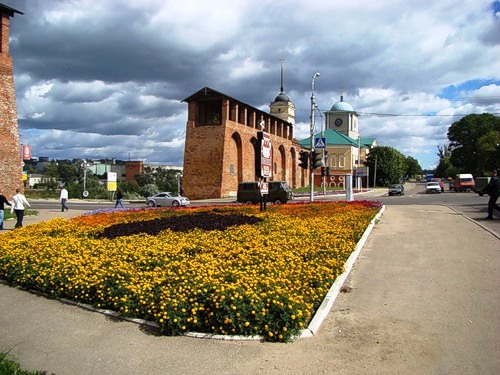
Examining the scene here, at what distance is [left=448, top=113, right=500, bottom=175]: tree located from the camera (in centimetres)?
7929

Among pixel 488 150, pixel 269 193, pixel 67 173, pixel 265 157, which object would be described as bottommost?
pixel 269 193

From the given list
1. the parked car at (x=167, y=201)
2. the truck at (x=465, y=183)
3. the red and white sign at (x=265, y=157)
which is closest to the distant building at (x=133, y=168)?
the parked car at (x=167, y=201)

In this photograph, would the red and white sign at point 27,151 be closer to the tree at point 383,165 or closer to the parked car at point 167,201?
the parked car at point 167,201

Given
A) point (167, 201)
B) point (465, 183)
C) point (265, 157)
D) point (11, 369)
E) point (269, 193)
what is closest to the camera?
point (11, 369)

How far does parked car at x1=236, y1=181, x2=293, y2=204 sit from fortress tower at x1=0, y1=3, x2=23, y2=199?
14561 millimetres

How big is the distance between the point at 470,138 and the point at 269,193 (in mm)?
68589

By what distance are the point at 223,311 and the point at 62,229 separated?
8.16m

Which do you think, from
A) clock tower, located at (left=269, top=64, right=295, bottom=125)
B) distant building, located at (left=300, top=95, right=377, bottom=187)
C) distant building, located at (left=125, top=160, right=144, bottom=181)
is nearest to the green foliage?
distant building, located at (left=300, top=95, right=377, bottom=187)

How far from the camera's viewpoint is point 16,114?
26.1m

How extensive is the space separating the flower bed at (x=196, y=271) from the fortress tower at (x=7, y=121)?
643 inches

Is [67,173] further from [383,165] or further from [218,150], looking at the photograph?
[383,165]

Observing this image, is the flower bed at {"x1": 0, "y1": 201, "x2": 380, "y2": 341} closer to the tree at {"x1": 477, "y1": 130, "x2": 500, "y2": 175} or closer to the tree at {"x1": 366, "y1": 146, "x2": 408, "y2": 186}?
the tree at {"x1": 477, "y1": 130, "x2": 500, "y2": 175}

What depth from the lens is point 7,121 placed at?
25594mm

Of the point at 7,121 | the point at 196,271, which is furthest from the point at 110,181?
the point at 196,271
